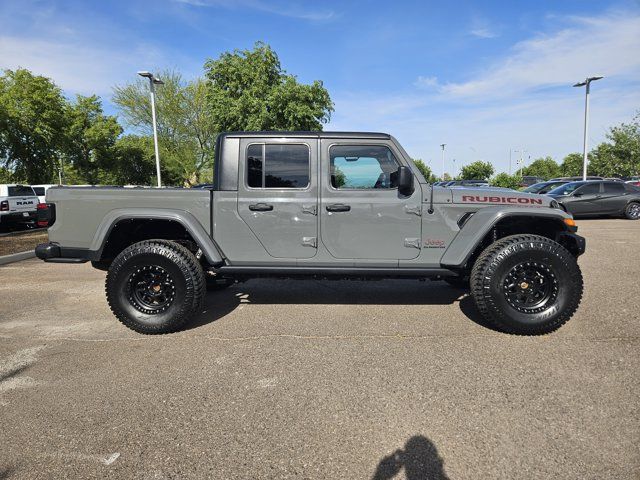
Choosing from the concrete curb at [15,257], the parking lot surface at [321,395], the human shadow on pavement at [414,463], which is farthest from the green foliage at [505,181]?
the human shadow on pavement at [414,463]

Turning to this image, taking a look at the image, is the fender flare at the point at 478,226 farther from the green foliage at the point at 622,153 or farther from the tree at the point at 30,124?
the green foliage at the point at 622,153

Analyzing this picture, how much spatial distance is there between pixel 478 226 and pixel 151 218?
3.18 metres

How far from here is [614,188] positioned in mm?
13812

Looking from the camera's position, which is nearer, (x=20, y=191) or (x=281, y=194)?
(x=281, y=194)

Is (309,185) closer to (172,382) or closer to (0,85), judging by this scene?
(172,382)

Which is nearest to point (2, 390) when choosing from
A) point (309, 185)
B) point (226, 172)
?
point (226, 172)

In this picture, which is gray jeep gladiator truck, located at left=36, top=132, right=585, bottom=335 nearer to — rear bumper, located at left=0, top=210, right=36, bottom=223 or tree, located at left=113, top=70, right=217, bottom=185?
rear bumper, located at left=0, top=210, right=36, bottom=223

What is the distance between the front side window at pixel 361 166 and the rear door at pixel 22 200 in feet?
42.0

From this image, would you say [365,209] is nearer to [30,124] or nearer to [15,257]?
[15,257]

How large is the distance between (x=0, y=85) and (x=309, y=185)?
26.4m

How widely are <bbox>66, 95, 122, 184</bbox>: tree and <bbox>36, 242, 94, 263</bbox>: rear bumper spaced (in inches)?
1296

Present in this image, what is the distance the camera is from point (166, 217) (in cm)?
385

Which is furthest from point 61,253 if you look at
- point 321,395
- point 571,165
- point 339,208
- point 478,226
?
point 571,165

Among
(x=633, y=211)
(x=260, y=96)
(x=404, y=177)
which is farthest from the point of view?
(x=260, y=96)
